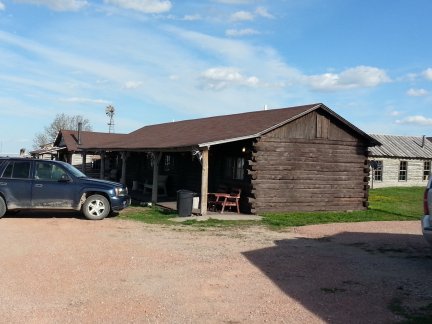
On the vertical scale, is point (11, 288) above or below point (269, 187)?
below

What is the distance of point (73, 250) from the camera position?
376 inches

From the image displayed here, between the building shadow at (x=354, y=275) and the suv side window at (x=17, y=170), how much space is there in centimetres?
758

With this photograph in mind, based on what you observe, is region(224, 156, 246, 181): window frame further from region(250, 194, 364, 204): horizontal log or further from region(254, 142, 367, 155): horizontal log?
region(250, 194, 364, 204): horizontal log

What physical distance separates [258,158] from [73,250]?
9061 mm

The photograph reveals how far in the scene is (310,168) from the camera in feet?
60.7

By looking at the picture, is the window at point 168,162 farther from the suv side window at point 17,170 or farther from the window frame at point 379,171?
the window frame at point 379,171

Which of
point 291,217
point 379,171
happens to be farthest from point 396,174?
point 291,217

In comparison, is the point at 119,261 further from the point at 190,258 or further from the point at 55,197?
the point at 55,197

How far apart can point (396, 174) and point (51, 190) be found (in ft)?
96.7

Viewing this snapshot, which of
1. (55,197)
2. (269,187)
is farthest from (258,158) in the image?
(55,197)

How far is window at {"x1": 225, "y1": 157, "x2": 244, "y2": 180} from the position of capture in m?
18.7

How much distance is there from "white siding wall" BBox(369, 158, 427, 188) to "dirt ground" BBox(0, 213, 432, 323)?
993 inches

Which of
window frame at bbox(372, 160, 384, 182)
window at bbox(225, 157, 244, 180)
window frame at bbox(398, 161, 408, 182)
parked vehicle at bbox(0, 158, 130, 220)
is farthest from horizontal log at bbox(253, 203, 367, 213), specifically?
window frame at bbox(398, 161, 408, 182)

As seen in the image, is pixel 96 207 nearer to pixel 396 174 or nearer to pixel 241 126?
pixel 241 126
